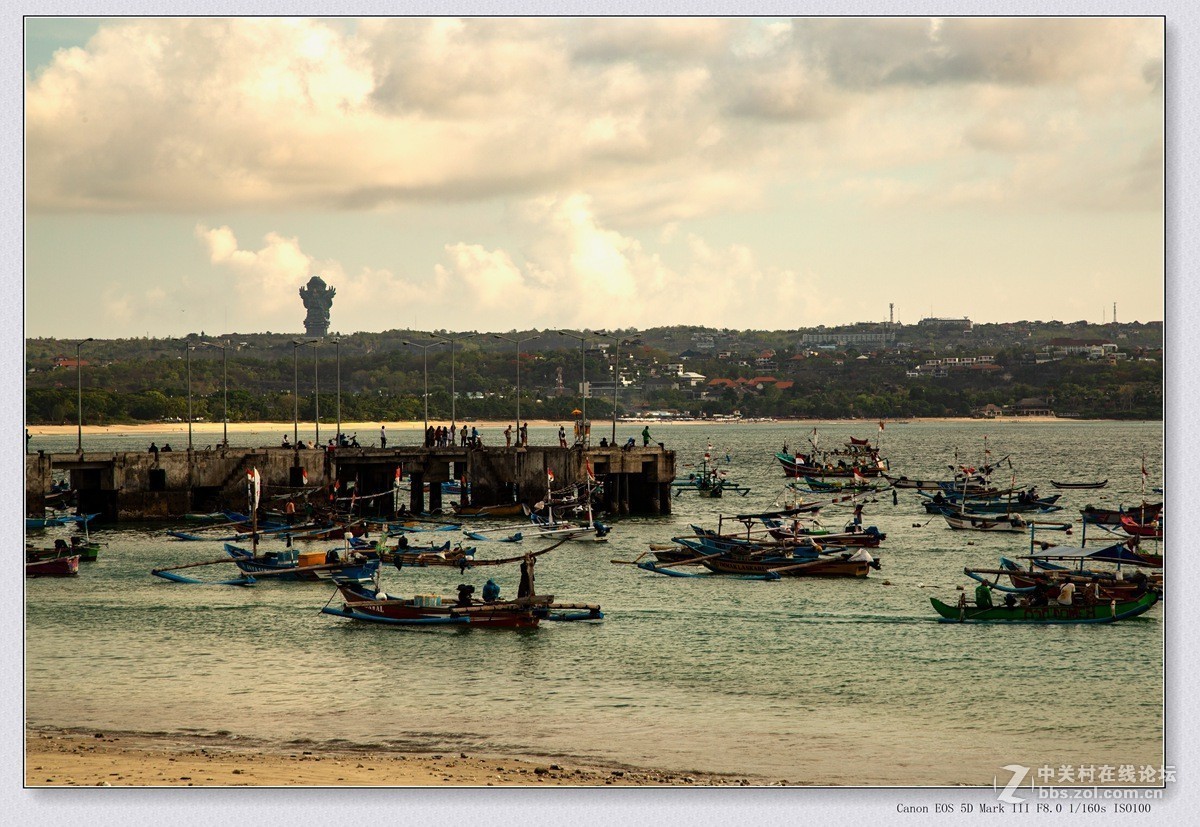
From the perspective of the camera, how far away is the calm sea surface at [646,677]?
36281 millimetres

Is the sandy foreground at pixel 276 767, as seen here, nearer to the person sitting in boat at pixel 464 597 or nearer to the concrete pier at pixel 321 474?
the person sitting in boat at pixel 464 597

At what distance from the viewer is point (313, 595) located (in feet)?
198

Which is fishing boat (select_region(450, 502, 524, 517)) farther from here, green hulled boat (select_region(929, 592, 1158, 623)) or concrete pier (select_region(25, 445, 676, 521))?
green hulled boat (select_region(929, 592, 1158, 623))

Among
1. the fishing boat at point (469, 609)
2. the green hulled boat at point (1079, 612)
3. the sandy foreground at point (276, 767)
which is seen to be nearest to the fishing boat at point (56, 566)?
the fishing boat at point (469, 609)

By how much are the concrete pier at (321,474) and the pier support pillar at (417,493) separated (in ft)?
1.12

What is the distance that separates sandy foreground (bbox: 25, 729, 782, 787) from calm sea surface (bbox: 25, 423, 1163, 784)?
1224 mm

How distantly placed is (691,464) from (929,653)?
5481 inches

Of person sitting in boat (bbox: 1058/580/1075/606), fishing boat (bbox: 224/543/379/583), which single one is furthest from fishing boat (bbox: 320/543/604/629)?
person sitting in boat (bbox: 1058/580/1075/606)

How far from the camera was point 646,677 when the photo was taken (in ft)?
145

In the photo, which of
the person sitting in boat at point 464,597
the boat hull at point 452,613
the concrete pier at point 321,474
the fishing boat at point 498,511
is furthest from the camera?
the fishing boat at point 498,511

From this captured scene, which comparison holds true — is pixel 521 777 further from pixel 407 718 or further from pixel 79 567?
pixel 79 567

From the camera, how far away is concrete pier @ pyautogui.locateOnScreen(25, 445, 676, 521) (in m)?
89.3

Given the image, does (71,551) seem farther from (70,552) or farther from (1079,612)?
(1079,612)

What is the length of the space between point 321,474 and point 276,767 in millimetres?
62868
